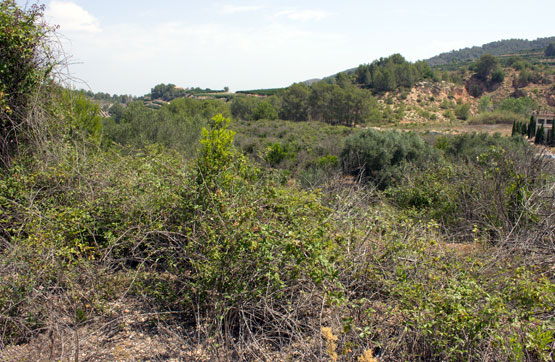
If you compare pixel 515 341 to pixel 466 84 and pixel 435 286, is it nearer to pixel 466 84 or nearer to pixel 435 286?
pixel 435 286

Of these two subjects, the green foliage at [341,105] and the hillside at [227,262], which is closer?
the hillside at [227,262]

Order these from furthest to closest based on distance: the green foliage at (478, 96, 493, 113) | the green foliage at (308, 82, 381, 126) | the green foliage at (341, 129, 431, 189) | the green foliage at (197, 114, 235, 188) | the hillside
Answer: the green foliage at (478, 96, 493, 113) < the green foliage at (308, 82, 381, 126) < the green foliage at (341, 129, 431, 189) < the green foliage at (197, 114, 235, 188) < the hillside

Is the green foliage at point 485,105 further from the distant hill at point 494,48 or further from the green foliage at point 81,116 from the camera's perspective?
the distant hill at point 494,48

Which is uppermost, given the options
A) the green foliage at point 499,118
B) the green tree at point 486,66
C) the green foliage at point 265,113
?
the green tree at point 486,66

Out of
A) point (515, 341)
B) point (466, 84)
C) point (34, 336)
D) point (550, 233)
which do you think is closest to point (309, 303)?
point (515, 341)

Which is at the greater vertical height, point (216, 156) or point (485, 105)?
point (216, 156)

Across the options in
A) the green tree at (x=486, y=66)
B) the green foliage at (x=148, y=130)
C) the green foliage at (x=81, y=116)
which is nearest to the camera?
the green foliage at (x=81, y=116)

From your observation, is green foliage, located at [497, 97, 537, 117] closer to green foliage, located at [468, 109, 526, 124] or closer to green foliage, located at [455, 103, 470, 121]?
green foliage, located at [468, 109, 526, 124]

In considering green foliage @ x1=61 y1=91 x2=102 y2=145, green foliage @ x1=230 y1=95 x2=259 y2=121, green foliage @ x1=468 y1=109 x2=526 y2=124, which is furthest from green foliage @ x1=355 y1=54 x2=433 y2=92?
green foliage @ x1=61 y1=91 x2=102 y2=145

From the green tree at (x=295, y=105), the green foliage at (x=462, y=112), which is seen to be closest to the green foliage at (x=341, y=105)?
the green tree at (x=295, y=105)

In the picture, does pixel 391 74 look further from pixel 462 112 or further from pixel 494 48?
pixel 494 48

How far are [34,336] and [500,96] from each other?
6743cm

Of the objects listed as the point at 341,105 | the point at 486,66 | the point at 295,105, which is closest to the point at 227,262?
the point at 341,105

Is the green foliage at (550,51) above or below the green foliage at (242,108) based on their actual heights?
above
